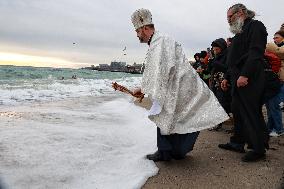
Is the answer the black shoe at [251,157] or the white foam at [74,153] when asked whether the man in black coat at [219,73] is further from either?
the black shoe at [251,157]

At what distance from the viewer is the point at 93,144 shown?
16.3 ft

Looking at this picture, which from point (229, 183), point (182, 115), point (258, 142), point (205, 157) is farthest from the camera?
point (205, 157)

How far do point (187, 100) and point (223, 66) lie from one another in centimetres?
184

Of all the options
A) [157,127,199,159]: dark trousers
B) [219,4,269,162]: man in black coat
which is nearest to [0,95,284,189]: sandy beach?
[157,127,199,159]: dark trousers

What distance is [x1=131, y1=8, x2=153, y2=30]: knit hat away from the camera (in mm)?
3895

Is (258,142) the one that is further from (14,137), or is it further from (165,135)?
(14,137)

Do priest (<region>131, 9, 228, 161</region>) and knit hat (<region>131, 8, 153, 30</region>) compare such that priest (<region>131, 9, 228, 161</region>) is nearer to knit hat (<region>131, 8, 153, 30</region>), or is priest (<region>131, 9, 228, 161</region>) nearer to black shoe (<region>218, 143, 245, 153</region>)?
knit hat (<region>131, 8, 153, 30</region>)

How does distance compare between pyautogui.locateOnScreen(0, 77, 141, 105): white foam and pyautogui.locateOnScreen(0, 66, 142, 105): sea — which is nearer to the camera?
pyautogui.locateOnScreen(0, 77, 141, 105): white foam

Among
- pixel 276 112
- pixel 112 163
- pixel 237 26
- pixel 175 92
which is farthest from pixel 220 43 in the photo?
pixel 112 163

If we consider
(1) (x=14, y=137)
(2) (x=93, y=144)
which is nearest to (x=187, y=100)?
(2) (x=93, y=144)

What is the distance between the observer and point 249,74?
4.12 metres

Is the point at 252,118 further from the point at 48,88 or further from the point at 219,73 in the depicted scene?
the point at 48,88

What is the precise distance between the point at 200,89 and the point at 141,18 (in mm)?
986

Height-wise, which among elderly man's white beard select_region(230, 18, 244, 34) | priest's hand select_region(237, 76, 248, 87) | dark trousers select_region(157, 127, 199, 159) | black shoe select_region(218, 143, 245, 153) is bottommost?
black shoe select_region(218, 143, 245, 153)
